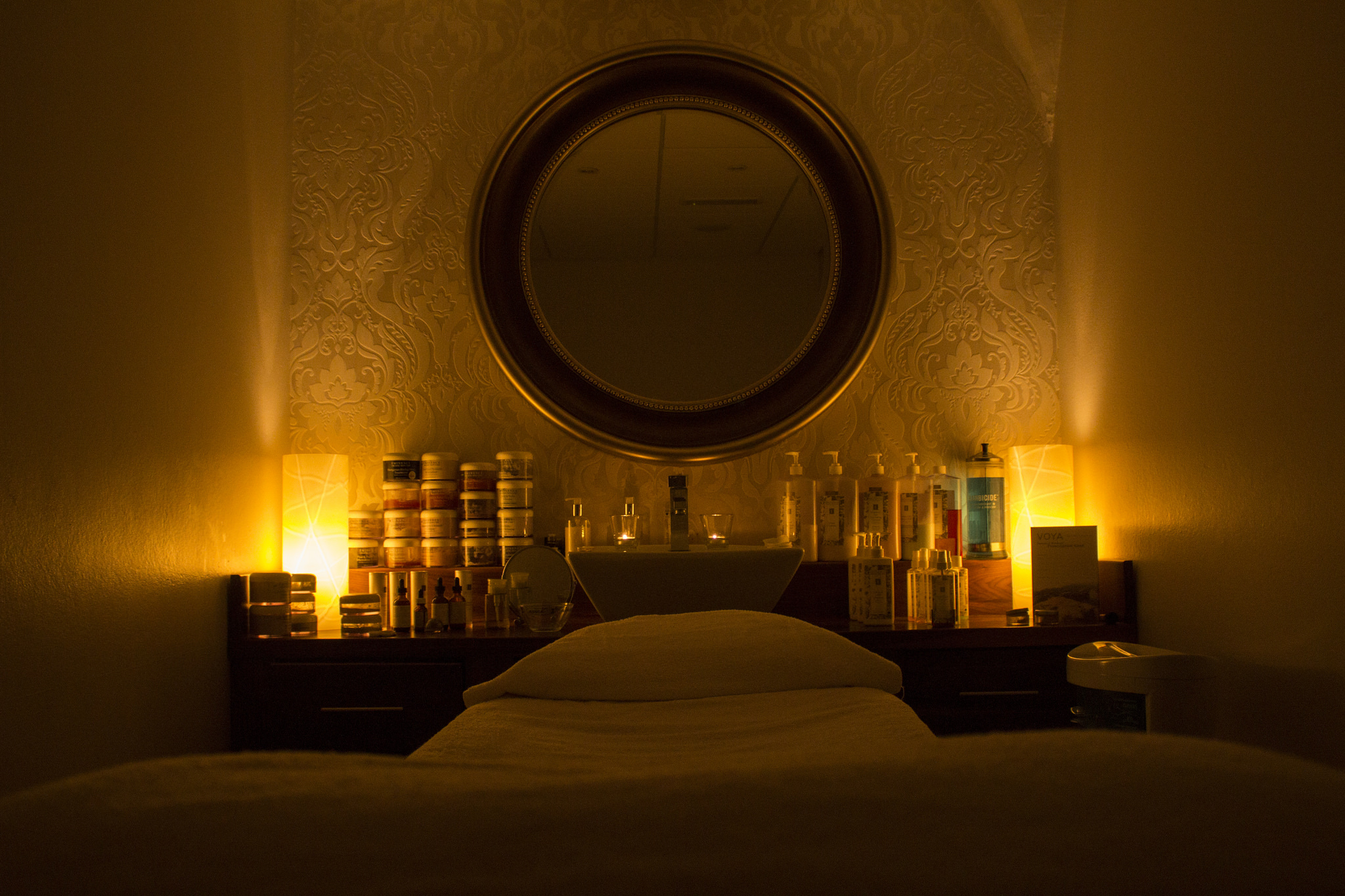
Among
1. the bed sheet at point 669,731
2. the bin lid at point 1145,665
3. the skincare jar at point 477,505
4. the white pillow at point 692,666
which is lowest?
the bin lid at point 1145,665

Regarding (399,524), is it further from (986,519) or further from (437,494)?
(986,519)

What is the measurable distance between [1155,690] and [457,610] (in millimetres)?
1437

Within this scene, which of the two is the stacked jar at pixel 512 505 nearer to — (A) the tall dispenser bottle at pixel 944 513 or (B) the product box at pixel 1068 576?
(A) the tall dispenser bottle at pixel 944 513

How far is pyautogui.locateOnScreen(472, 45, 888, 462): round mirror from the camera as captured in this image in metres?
2.30

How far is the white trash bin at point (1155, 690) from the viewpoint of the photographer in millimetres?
1665

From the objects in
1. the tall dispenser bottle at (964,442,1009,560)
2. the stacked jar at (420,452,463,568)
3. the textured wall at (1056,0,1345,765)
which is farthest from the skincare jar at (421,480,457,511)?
the textured wall at (1056,0,1345,765)

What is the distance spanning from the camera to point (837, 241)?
235 centimetres

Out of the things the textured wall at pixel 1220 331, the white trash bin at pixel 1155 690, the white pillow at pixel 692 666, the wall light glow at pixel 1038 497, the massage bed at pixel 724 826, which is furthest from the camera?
the wall light glow at pixel 1038 497

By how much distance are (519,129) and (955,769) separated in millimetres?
2166

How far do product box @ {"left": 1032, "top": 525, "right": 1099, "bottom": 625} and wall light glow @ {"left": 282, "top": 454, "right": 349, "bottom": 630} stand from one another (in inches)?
64.6

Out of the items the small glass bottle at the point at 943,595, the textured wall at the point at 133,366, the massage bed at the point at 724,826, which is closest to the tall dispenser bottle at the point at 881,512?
the small glass bottle at the point at 943,595

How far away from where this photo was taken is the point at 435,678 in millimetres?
1840

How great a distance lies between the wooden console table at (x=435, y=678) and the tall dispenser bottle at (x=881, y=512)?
0.33 m

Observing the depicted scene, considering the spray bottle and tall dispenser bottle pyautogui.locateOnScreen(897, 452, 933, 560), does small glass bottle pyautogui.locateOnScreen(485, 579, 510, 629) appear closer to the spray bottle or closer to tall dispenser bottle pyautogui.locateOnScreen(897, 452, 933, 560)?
the spray bottle
